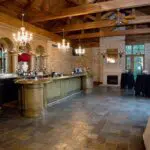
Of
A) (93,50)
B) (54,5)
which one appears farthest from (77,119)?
(93,50)

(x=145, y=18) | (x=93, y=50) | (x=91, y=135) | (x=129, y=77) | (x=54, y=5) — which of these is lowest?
(x=91, y=135)

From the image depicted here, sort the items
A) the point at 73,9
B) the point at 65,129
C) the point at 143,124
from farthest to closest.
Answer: the point at 73,9
the point at 143,124
the point at 65,129

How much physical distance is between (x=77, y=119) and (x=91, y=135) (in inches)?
39.6

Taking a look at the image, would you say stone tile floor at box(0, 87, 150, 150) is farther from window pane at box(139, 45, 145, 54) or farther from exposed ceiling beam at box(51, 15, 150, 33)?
window pane at box(139, 45, 145, 54)

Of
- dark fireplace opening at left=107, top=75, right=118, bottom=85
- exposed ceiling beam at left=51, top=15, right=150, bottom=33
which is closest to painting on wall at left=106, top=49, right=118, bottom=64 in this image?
dark fireplace opening at left=107, top=75, right=118, bottom=85

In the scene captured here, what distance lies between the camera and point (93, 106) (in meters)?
5.59

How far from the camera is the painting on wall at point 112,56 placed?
1141 cm

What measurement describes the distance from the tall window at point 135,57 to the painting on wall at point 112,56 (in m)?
0.97

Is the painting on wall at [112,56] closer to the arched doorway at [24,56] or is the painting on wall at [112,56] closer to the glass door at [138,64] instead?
the glass door at [138,64]

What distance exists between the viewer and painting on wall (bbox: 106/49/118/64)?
37.5 feet

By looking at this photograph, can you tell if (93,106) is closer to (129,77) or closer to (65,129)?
(65,129)

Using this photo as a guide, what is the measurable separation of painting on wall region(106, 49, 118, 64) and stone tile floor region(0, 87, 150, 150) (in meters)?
6.61

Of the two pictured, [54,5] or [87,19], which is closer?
[54,5]

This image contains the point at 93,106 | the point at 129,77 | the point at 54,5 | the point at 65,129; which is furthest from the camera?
the point at 129,77
